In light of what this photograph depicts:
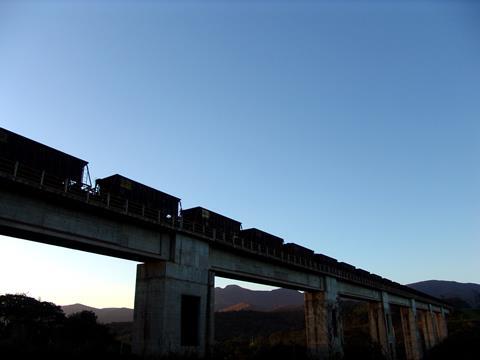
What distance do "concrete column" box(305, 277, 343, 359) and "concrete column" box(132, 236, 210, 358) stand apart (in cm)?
2417

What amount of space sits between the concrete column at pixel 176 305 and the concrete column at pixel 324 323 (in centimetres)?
2417

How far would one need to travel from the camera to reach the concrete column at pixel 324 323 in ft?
171

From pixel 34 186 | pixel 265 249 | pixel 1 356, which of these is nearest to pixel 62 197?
pixel 34 186

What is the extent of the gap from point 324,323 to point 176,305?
2950 cm

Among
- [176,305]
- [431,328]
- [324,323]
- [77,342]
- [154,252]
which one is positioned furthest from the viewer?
[431,328]

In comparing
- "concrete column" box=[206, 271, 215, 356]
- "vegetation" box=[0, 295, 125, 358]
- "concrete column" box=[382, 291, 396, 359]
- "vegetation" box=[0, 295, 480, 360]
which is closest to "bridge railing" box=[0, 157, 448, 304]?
"concrete column" box=[206, 271, 215, 356]

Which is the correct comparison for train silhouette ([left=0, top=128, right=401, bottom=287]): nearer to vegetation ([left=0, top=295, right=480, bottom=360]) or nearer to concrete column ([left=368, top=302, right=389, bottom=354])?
vegetation ([left=0, top=295, right=480, bottom=360])

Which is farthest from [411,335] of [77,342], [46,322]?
[46,322]

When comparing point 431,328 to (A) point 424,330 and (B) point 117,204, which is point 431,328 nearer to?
(A) point 424,330

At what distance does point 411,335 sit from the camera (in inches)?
3322

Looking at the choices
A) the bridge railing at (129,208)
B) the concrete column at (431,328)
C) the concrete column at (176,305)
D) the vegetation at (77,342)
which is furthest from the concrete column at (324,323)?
the concrete column at (431,328)

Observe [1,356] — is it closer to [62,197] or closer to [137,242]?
[62,197]

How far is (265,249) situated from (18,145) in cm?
2864

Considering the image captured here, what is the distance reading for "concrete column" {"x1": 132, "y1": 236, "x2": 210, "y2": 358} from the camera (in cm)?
2981
